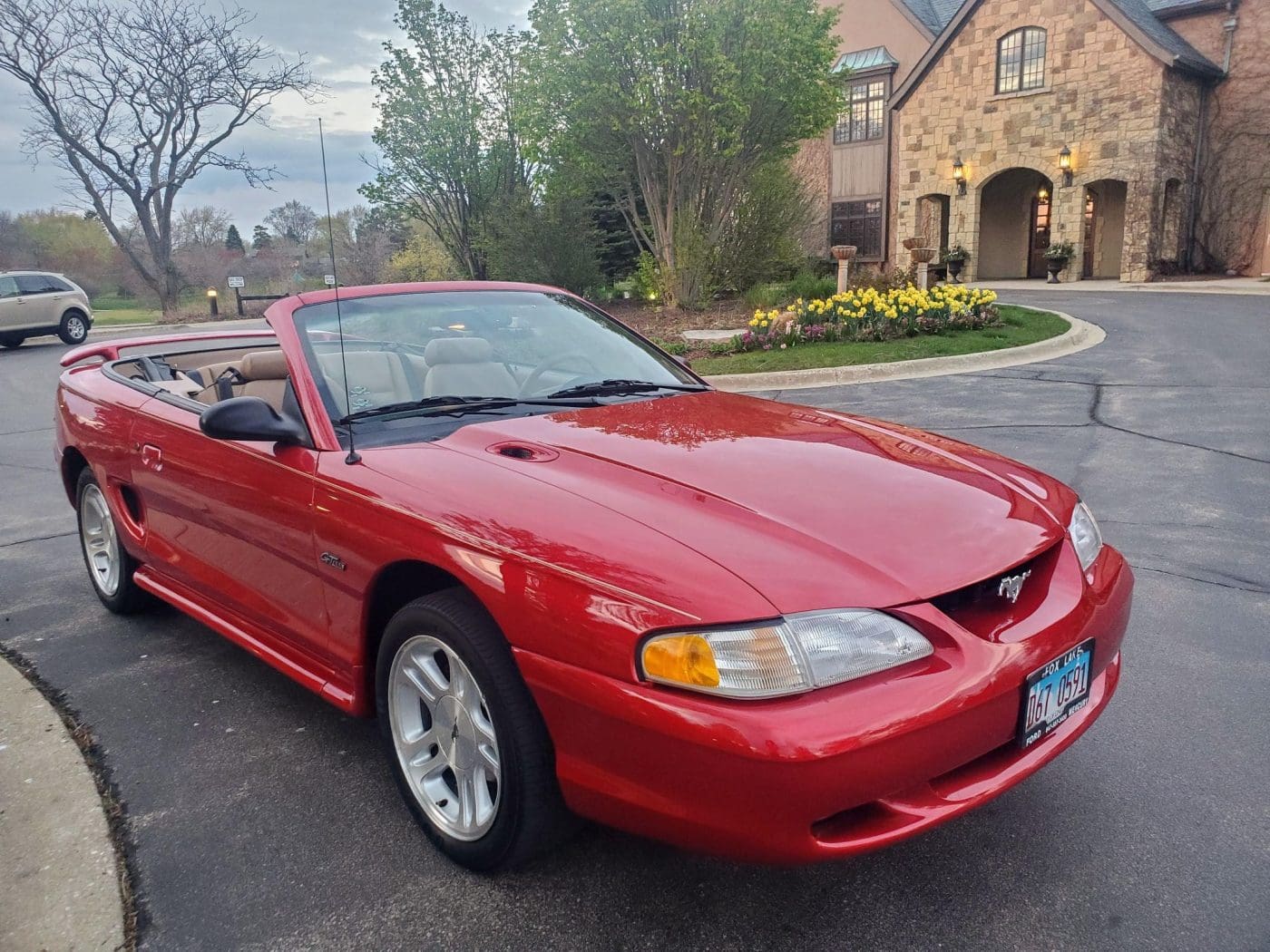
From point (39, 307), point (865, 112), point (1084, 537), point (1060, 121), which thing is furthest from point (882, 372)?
point (865, 112)

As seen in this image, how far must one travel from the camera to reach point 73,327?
939 inches

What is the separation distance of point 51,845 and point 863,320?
1250cm

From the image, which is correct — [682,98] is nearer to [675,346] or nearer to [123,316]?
[675,346]

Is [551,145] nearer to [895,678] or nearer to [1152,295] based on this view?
[1152,295]

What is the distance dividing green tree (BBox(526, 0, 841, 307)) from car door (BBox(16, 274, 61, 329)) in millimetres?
13017

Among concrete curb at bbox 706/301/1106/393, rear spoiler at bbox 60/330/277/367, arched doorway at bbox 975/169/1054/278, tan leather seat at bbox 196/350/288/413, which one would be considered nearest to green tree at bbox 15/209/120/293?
arched doorway at bbox 975/169/1054/278

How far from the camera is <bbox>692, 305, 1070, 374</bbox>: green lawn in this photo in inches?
480

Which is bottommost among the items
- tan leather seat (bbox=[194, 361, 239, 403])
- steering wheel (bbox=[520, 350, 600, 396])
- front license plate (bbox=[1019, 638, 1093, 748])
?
front license plate (bbox=[1019, 638, 1093, 748])

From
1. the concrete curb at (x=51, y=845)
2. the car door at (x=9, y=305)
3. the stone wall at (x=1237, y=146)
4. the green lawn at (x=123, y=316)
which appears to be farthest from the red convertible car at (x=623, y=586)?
the green lawn at (x=123, y=316)

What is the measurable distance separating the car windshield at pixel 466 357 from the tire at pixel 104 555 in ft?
5.65

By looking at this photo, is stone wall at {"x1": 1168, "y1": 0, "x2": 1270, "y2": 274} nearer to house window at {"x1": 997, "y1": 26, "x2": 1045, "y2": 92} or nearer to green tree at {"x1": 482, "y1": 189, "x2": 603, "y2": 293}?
house window at {"x1": 997, "y1": 26, "x2": 1045, "y2": 92}

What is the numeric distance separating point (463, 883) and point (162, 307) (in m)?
37.1

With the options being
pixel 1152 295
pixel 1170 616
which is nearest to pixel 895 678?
pixel 1170 616

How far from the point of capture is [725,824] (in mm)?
1945
